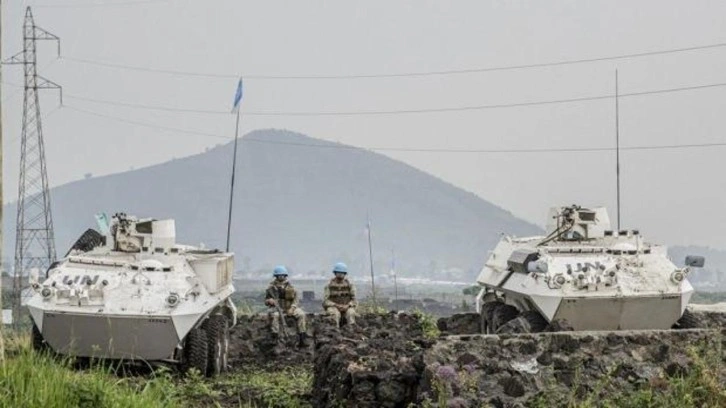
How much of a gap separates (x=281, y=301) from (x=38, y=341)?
5482 mm

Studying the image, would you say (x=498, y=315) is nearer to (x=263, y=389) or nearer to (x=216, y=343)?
(x=216, y=343)

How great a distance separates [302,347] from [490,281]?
12.2 ft

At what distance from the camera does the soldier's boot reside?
21250 mm

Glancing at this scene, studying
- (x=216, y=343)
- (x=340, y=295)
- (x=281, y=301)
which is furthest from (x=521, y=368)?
(x=340, y=295)

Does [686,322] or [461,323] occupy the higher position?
[686,322]

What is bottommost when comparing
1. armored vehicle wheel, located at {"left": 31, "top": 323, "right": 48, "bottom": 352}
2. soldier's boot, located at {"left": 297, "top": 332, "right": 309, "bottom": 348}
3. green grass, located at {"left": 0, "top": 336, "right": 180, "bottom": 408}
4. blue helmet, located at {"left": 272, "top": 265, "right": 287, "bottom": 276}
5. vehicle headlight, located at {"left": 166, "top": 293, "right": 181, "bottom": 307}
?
soldier's boot, located at {"left": 297, "top": 332, "right": 309, "bottom": 348}

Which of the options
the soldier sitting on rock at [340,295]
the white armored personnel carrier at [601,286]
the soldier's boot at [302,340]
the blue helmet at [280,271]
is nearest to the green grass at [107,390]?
the white armored personnel carrier at [601,286]

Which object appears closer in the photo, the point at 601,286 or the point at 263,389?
the point at 263,389

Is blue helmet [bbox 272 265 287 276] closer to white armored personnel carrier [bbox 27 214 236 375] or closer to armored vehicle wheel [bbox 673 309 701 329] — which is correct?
white armored personnel carrier [bbox 27 214 236 375]

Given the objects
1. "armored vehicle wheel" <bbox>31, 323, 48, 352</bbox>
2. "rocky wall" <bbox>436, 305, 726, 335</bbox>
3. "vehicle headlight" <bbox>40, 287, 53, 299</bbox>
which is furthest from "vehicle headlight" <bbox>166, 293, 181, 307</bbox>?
"rocky wall" <bbox>436, 305, 726, 335</bbox>

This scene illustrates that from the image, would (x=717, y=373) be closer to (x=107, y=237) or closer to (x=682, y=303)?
(x=682, y=303)

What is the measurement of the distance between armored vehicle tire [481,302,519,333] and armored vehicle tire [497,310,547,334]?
135cm

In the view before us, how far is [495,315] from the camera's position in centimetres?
2106

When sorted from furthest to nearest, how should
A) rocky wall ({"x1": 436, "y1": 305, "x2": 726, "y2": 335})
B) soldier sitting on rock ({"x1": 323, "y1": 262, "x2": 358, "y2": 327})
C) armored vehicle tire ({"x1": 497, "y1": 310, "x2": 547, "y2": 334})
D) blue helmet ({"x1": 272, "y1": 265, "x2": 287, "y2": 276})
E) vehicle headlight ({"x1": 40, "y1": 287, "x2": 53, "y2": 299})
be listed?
1. rocky wall ({"x1": 436, "y1": 305, "x2": 726, "y2": 335})
2. soldier sitting on rock ({"x1": 323, "y1": 262, "x2": 358, "y2": 327})
3. blue helmet ({"x1": 272, "y1": 265, "x2": 287, "y2": 276})
4. armored vehicle tire ({"x1": 497, "y1": 310, "x2": 547, "y2": 334})
5. vehicle headlight ({"x1": 40, "y1": 287, "x2": 53, "y2": 299})
